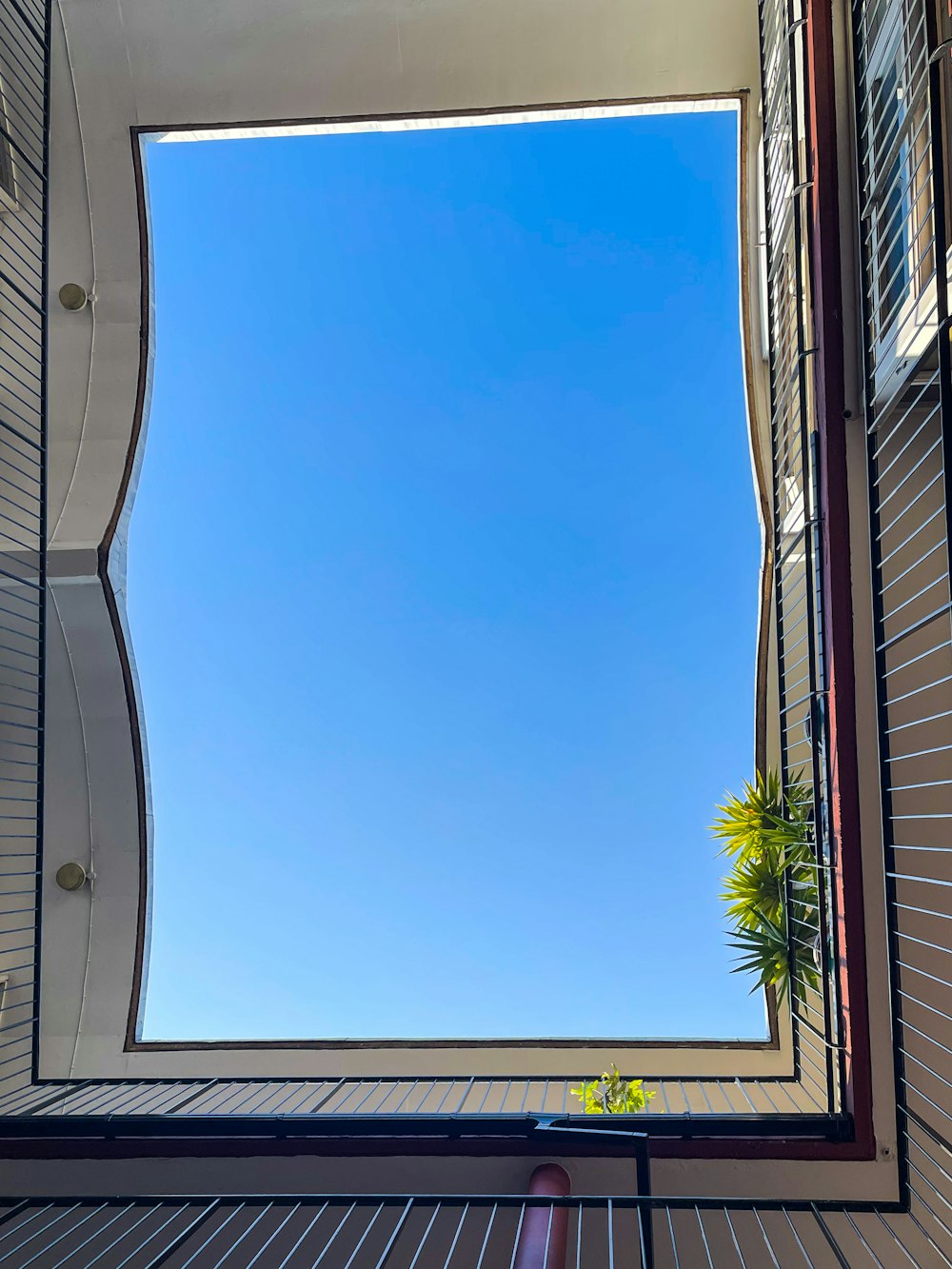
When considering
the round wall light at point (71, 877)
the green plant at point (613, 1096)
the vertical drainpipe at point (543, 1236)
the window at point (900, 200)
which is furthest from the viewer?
the round wall light at point (71, 877)

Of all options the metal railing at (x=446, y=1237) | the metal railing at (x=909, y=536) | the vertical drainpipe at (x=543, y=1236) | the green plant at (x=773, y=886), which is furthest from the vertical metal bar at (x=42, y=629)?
the metal railing at (x=909, y=536)

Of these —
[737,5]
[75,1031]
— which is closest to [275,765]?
[75,1031]

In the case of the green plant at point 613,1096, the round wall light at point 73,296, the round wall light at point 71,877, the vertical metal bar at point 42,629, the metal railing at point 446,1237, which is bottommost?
the metal railing at point 446,1237

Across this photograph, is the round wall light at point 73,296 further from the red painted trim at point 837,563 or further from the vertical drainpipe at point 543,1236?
the vertical drainpipe at point 543,1236

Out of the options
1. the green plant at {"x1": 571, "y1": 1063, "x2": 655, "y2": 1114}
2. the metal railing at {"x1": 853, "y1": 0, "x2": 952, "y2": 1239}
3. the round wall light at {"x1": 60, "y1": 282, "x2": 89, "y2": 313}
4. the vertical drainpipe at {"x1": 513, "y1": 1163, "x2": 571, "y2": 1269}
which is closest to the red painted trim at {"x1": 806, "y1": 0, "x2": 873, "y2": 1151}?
the metal railing at {"x1": 853, "y1": 0, "x2": 952, "y2": 1239}

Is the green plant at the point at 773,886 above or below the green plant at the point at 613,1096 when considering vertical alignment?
above

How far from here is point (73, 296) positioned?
7.34 m

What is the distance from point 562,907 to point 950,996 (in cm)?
385

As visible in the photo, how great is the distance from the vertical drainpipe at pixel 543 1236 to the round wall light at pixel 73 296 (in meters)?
6.97

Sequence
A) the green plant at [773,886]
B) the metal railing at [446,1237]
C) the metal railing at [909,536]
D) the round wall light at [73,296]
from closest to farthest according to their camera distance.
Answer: the metal railing at [446,1237], the metal railing at [909,536], the green plant at [773,886], the round wall light at [73,296]

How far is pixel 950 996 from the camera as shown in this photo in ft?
15.9

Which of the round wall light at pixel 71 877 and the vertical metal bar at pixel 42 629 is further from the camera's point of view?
the round wall light at pixel 71 877

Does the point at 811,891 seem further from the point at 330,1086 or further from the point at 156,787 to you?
the point at 156,787

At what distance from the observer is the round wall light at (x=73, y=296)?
7.34m
